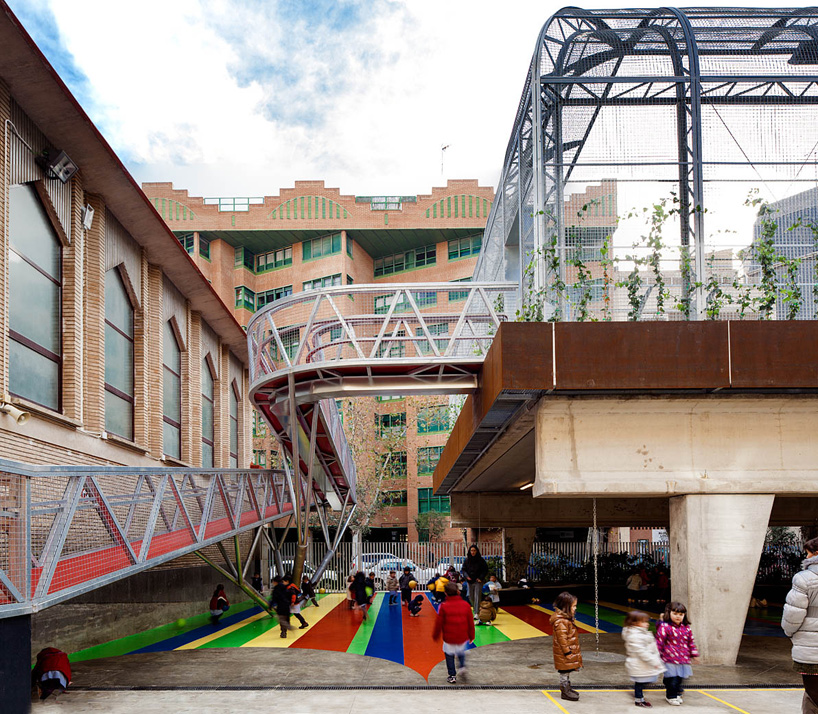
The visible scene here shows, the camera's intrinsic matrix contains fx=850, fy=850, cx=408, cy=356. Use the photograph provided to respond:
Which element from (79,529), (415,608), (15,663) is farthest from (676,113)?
(15,663)

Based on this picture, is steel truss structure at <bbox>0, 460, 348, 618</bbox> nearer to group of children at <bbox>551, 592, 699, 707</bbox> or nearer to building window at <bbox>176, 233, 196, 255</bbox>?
group of children at <bbox>551, 592, 699, 707</bbox>

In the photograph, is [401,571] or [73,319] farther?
[401,571]

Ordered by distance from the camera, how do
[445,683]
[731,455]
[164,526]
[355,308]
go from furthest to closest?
[355,308] < [164,526] < [731,455] < [445,683]

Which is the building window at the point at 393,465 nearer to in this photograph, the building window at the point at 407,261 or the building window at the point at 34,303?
the building window at the point at 407,261

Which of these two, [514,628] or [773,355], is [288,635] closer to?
[514,628]

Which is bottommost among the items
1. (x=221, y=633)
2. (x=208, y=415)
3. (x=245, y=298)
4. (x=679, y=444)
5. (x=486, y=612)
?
(x=221, y=633)

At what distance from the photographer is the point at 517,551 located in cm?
3497

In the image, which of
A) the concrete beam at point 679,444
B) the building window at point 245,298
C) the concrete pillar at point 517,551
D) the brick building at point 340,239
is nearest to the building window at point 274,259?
the brick building at point 340,239

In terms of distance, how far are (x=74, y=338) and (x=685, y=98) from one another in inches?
532

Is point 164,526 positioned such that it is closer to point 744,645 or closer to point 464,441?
point 464,441

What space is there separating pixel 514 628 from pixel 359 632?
12.3ft

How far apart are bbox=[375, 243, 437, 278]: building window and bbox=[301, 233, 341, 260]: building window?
7.30 m

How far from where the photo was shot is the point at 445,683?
1292 centimetres

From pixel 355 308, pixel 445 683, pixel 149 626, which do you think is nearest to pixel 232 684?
pixel 445 683
